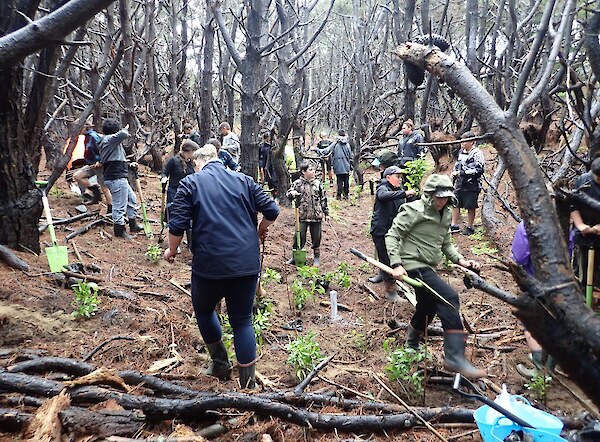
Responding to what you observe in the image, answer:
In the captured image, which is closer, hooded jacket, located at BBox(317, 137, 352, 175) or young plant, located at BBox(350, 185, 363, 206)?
hooded jacket, located at BBox(317, 137, 352, 175)

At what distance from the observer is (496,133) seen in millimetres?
2352

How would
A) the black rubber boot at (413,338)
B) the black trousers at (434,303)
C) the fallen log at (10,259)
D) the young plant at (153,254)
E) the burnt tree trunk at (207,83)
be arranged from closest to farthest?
1. the black trousers at (434,303)
2. the black rubber boot at (413,338)
3. the fallen log at (10,259)
4. the young plant at (153,254)
5. the burnt tree trunk at (207,83)

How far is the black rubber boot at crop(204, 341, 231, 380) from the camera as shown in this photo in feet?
13.5

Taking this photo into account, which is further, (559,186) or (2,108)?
(2,108)

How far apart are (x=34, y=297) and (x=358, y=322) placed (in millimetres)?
3852

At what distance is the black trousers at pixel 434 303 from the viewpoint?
424 cm

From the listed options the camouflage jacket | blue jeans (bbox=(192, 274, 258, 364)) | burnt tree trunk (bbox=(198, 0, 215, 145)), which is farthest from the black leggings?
burnt tree trunk (bbox=(198, 0, 215, 145))

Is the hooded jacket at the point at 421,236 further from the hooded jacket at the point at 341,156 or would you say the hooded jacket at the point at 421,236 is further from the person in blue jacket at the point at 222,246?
the hooded jacket at the point at 341,156

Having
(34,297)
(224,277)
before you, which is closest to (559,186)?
(224,277)

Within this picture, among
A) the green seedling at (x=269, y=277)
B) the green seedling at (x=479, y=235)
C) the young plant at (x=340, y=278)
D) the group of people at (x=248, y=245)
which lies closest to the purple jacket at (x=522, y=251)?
the group of people at (x=248, y=245)

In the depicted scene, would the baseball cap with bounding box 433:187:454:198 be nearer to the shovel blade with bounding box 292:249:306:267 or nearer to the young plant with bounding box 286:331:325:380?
the young plant with bounding box 286:331:325:380

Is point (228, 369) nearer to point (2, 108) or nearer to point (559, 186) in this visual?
point (559, 186)

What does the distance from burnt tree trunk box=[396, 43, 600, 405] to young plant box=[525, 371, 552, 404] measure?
2353 millimetres

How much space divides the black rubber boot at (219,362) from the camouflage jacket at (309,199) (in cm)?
438
